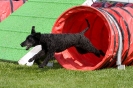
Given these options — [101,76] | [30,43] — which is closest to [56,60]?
[30,43]

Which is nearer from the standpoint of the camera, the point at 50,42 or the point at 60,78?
the point at 60,78

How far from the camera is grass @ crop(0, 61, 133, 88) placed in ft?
18.0

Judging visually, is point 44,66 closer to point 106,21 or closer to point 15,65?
point 15,65

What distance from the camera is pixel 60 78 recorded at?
5918mm

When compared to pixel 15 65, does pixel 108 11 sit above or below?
above

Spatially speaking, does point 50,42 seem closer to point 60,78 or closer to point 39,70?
point 39,70

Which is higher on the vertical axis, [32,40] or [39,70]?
[32,40]

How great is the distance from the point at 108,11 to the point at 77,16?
799mm

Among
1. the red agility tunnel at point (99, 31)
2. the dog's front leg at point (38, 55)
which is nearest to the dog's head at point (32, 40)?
the dog's front leg at point (38, 55)

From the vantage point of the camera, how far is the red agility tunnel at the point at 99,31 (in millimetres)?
6426

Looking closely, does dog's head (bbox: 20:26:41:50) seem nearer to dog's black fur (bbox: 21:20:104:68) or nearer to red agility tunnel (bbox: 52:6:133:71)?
dog's black fur (bbox: 21:20:104:68)

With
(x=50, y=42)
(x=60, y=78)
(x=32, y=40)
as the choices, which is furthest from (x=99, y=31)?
(x=60, y=78)

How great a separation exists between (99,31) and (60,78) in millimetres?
2267

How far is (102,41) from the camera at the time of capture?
25.7 ft
